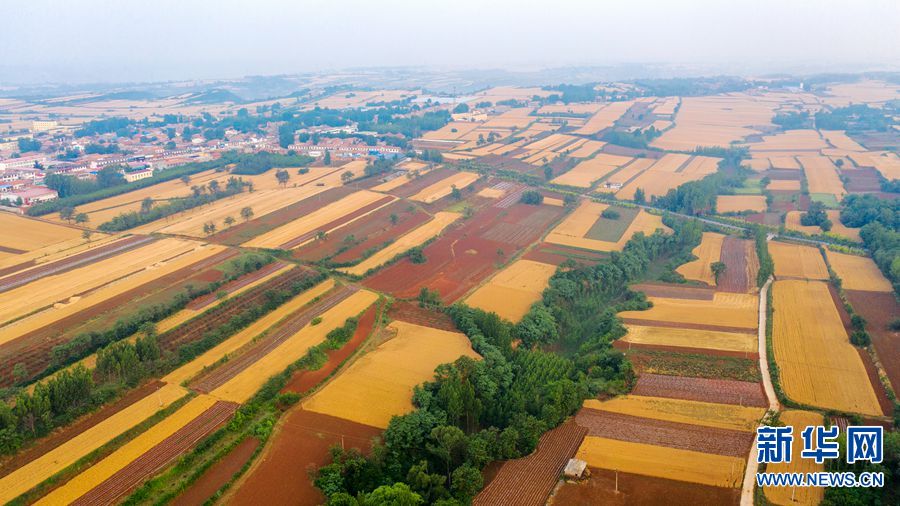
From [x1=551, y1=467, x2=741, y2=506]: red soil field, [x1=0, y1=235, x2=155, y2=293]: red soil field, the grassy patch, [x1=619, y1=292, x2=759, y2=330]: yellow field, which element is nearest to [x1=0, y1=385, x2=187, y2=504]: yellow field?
[x1=551, y1=467, x2=741, y2=506]: red soil field

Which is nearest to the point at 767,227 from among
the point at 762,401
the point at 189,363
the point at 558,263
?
the point at 558,263

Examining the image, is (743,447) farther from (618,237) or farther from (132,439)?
(618,237)

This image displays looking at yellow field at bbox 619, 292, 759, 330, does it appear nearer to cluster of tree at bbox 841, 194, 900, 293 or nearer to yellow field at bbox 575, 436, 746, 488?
cluster of tree at bbox 841, 194, 900, 293

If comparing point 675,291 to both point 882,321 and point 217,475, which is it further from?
point 217,475

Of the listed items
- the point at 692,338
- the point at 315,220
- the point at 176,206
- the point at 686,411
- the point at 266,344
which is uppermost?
the point at 176,206

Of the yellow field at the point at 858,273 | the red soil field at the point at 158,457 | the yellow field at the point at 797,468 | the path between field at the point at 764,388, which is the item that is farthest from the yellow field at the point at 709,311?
the red soil field at the point at 158,457

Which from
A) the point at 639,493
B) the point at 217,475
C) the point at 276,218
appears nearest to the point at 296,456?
the point at 217,475
